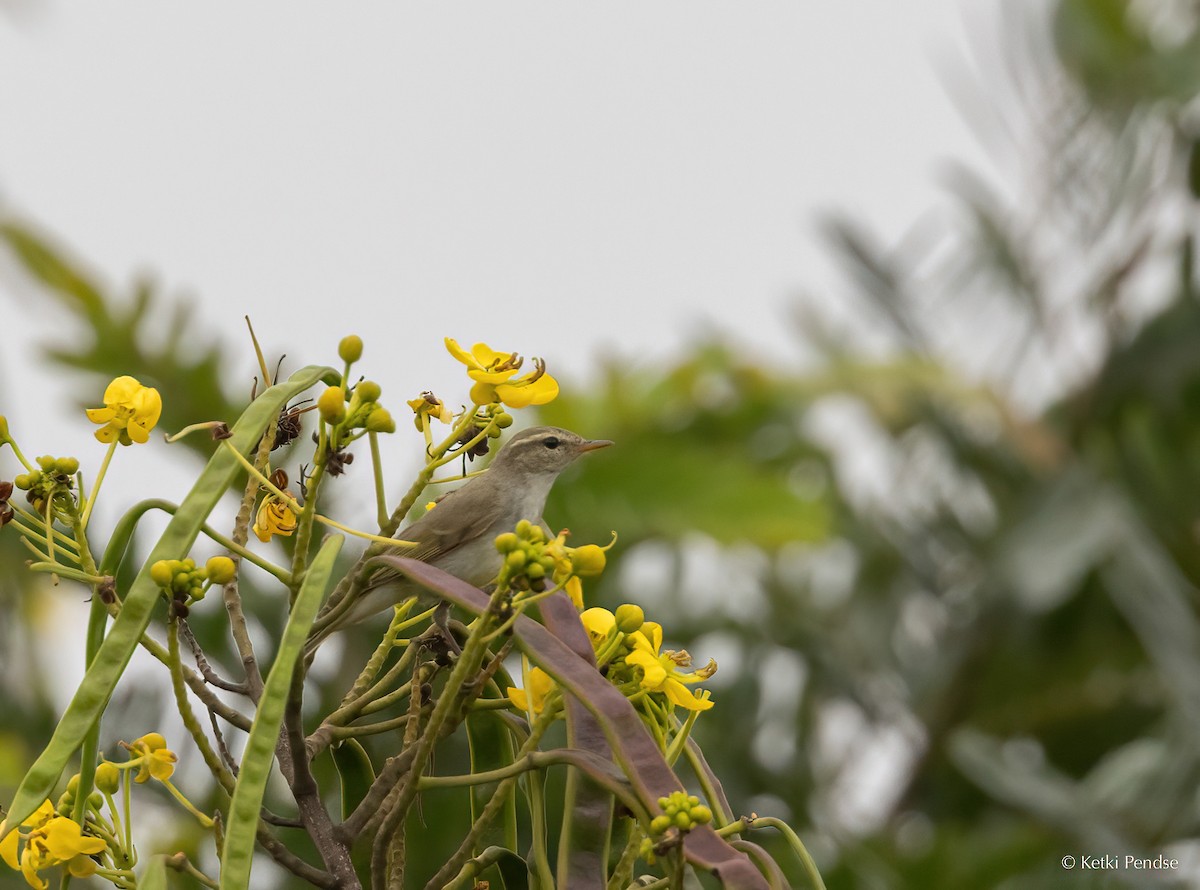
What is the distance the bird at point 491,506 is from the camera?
10.9 feet

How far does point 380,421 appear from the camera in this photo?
1.57 meters

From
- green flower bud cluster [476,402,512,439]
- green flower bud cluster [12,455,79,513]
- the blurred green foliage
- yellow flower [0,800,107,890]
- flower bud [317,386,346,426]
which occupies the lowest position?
the blurred green foliage

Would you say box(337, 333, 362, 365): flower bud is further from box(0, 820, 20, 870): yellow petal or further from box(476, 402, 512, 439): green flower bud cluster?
box(0, 820, 20, 870): yellow petal

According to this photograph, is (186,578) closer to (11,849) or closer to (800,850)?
(11,849)

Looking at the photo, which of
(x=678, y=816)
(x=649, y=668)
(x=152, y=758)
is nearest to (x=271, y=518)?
(x=152, y=758)

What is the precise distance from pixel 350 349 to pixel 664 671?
55cm

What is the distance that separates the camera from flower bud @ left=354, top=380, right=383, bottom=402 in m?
1.57

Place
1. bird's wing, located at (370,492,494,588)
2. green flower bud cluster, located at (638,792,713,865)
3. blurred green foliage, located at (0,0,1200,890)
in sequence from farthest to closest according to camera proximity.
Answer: blurred green foliage, located at (0,0,1200,890) → bird's wing, located at (370,492,494,588) → green flower bud cluster, located at (638,792,713,865)

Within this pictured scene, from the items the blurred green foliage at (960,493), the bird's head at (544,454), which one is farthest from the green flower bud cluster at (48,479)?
the blurred green foliage at (960,493)

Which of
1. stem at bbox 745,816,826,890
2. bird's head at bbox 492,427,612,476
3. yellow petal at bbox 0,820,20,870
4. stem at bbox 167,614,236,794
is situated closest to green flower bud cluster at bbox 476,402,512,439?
stem at bbox 167,614,236,794

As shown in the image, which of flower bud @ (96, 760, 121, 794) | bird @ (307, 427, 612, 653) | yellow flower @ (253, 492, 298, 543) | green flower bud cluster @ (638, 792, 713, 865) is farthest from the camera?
bird @ (307, 427, 612, 653)

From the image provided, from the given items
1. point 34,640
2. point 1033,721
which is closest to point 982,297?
point 1033,721

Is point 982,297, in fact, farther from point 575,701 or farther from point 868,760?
point 575,701

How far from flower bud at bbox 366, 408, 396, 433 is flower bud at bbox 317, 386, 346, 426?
31 mm
